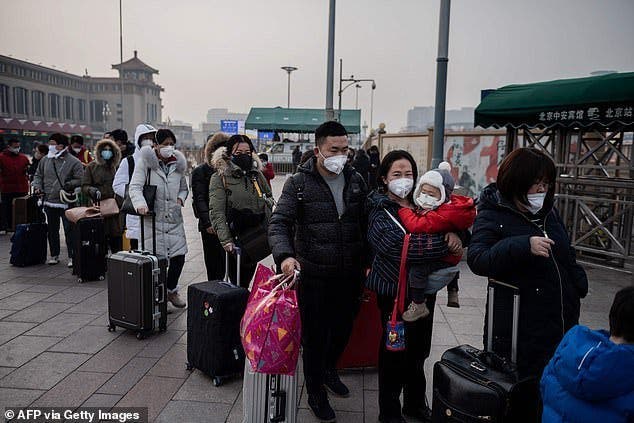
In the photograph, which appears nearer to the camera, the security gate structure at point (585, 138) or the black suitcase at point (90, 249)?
the black suitcase at point (90, 249)

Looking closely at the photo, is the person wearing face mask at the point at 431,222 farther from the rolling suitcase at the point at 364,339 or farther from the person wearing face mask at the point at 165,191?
the person wearing face mask at the point at 165,191

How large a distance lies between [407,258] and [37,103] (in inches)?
3384

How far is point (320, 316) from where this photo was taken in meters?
3.31

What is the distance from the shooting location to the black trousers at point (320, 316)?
10.8 feet

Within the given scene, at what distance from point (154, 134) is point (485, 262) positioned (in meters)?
3.98

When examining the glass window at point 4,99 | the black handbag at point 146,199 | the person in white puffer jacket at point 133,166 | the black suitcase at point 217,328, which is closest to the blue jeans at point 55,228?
the person in white puffer jacket at point 133,166

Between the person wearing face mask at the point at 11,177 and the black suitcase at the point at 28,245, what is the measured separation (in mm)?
2916

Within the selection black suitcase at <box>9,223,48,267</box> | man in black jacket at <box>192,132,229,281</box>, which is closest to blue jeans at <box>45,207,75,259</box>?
black suitcase at <box>9,223,48,267</box>

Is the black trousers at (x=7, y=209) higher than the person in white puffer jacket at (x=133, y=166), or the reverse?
the person in white puffer jacket at (x=133, y=166)

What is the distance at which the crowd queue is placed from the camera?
6.48ft

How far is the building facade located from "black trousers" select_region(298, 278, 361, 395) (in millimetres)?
59497

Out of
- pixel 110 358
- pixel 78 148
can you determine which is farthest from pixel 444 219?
pixel 78 148

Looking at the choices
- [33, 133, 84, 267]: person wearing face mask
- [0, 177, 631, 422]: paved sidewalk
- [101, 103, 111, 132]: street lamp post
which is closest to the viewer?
[0, 177, 631, 422]: paved sidewalk

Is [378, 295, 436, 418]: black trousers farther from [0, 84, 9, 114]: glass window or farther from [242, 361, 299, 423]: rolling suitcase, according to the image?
[0, 84, 9, 114]: glass window
